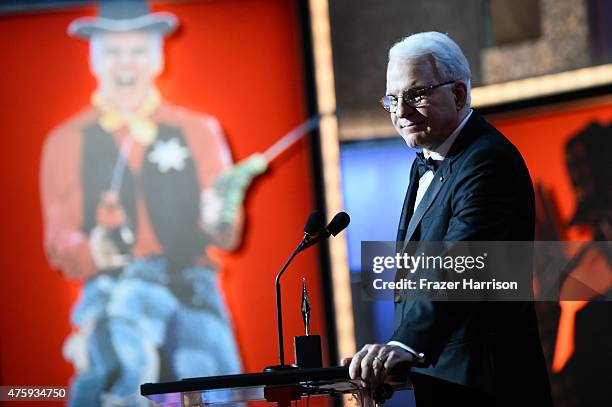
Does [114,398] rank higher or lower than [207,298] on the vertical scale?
lower

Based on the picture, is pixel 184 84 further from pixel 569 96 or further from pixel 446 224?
pixel 446 224

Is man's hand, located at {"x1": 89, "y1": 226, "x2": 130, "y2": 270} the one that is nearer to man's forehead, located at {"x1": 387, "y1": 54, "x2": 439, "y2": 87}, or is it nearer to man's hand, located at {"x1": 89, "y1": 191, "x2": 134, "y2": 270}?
man's hand, located at {"x1": 89, "y1": 191, "x2": 134, "y2": 270}

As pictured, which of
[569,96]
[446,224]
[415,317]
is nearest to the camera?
[415,317]

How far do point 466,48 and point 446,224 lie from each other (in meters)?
3.00

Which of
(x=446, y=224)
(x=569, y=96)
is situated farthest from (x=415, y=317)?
(x=569, y=96)

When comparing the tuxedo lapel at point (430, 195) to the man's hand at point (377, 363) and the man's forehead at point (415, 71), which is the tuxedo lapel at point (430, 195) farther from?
the man's hand at point (377, 363)

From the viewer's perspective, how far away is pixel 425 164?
105 inches

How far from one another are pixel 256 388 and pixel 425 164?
774mm

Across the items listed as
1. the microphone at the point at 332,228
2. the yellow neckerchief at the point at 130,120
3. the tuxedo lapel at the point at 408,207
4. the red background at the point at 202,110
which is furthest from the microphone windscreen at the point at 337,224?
the yellow neckerchief at the point at 130,120

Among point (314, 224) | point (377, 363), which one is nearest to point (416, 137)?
point (314, 224)

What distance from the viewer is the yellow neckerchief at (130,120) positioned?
215 inches

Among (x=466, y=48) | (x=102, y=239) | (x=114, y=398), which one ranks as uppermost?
(x=466, y=48)

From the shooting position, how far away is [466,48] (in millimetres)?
5262

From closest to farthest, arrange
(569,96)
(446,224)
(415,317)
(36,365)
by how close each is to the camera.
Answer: (415,317)
(446,224)
(569,96)
(36,365)
